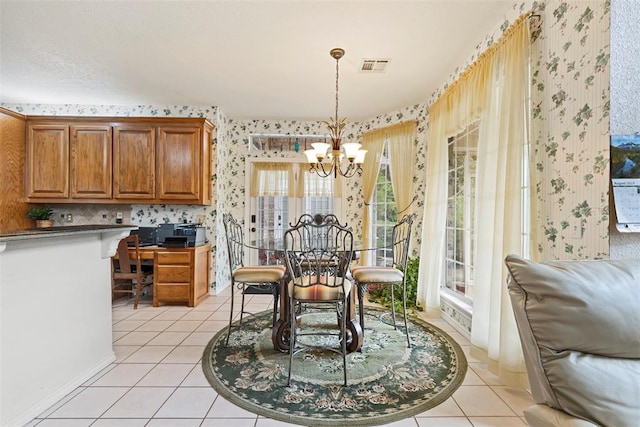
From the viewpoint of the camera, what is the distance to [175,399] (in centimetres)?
183

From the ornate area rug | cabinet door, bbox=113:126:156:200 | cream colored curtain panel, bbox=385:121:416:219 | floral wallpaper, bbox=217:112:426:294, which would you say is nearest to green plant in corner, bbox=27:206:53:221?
cabinet door, bbox=113:126:156:200

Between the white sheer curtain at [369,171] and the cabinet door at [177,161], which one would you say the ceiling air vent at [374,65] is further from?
the cabinet door at [177,161]

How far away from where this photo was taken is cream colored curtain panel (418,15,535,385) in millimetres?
1935

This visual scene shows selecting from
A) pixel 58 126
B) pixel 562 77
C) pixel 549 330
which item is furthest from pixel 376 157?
pixel 58 126

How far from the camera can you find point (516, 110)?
195cm

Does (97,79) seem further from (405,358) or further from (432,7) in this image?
(405,358)

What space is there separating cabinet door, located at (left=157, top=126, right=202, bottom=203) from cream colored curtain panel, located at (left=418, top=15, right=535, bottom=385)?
318 centimetres

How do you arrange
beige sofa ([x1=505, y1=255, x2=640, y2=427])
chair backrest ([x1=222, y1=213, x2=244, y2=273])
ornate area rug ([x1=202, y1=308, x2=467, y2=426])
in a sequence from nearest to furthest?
beige sofa ([x1=505, y1=255, x2=640, y2=427]), ornate area rug ([x1=202, y1=308, x2=467, y2=426]), chair backrest ([x1=222, y1=213, x2=244, y2=273])

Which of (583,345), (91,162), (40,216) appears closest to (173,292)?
(91,162)

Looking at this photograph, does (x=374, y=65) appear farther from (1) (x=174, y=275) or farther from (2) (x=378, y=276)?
(1) (x=174, y=275)

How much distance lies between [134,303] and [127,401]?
2173 mm

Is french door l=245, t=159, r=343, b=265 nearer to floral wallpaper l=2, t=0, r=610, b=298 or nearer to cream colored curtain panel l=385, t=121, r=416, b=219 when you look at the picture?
cream colored curtain panel l=385, t=121, r=416, b=219

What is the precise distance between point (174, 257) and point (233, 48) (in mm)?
2506

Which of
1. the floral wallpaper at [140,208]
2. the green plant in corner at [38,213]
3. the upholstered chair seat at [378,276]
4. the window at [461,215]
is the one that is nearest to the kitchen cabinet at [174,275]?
the floral wallpaper at [140,208]
